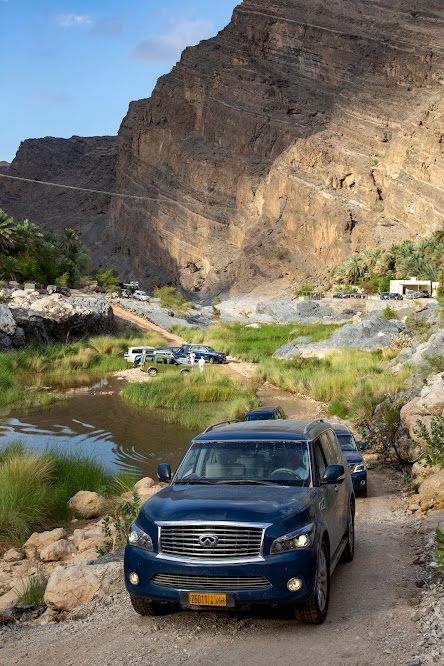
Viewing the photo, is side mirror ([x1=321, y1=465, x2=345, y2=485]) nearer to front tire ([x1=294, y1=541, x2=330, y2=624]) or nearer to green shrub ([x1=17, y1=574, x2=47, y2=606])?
front tire ([x1=294, y1=541, x2=330, y2=624])

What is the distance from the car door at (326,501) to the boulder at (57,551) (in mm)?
4366

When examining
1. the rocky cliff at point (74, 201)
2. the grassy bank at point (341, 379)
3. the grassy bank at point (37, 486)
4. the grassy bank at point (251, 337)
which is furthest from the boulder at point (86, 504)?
the rocky cliff at point (74, 201)

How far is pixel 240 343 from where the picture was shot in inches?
2005

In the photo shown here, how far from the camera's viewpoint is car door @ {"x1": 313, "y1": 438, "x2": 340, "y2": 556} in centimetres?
633

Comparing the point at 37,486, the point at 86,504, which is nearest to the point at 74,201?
the point at 37,486

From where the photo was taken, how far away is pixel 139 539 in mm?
5824

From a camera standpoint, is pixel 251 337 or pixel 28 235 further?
pixel 28 235

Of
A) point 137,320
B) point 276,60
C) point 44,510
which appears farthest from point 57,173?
point 44,510

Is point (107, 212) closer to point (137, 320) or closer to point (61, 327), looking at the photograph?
point (137, 320)

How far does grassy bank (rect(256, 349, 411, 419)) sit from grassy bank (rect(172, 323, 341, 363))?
19.2ft

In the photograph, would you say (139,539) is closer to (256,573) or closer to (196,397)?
(256,573)

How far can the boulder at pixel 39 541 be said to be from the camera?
9905 millimetres

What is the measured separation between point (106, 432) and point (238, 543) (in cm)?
1700

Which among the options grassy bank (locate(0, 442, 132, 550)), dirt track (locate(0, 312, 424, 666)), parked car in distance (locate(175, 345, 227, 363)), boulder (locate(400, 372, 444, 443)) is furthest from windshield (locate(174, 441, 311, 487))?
parked car in distance (locate(175, 345, 227, 363))
